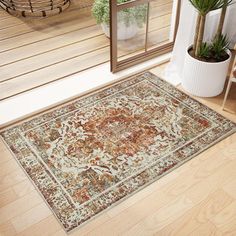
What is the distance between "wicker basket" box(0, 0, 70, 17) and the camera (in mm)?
3791

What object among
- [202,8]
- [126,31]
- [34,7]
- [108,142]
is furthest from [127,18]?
[34,7]

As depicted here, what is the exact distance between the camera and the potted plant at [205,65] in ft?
7.45

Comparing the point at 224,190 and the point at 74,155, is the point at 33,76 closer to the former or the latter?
the point at 74,155

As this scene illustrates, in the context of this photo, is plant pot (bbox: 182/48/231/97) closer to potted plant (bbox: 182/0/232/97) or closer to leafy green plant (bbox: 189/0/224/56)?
potted plant (bbox: 182/0/232/97)

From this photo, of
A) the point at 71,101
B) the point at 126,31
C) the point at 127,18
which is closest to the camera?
the point at 71,101

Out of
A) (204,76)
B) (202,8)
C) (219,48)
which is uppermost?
(202,8)

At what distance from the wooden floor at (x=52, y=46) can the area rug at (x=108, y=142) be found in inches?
19.0

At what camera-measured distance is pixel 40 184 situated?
5.92ft

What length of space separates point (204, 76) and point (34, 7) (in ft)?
8.17

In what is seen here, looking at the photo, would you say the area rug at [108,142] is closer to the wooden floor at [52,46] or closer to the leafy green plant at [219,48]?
the leafy green plant at [219,48]

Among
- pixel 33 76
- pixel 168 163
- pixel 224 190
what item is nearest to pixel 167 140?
pixel 168 163

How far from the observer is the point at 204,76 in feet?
7.63

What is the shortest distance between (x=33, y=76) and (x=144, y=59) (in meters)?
0.98

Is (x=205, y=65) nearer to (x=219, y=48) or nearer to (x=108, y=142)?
(x=219, y=48)
